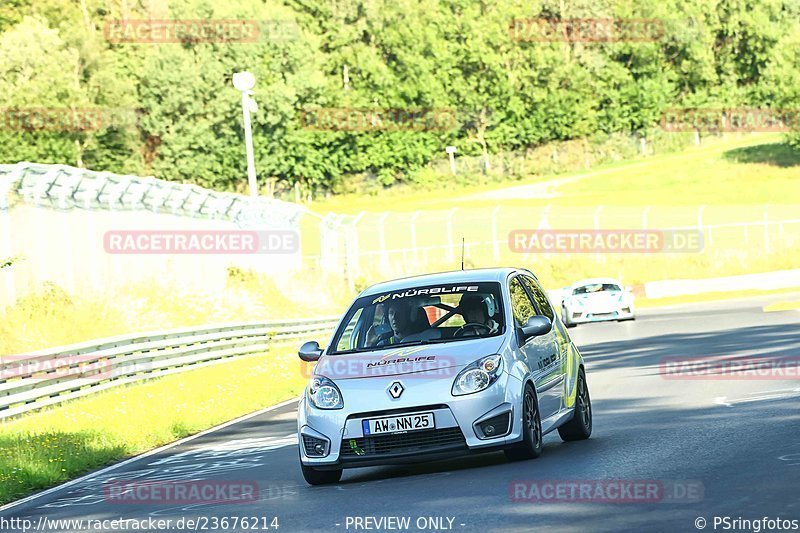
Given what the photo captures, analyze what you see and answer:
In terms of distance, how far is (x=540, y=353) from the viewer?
12.0 m

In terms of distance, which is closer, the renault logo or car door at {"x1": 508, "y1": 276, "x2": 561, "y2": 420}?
the renault logo

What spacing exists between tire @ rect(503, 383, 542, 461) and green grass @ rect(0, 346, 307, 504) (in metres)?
4.57

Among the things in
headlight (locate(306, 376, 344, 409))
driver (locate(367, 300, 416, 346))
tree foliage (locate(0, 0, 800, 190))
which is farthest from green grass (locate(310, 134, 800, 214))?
headlight (locate(306, 376, 344, 409))

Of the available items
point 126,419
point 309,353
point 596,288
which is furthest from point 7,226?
point 309,353

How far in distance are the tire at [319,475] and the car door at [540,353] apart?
1.68 metres

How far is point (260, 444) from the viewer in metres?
15.4

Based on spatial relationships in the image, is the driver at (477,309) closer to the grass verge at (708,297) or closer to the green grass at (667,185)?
the grass verge at (708,297)

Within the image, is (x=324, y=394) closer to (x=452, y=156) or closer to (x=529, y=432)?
(x=529, y=432)

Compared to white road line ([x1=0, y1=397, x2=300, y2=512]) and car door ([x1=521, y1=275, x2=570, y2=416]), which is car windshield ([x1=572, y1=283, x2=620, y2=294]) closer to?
white road line ([x1=0, y1=397, x2=300, y2=512])

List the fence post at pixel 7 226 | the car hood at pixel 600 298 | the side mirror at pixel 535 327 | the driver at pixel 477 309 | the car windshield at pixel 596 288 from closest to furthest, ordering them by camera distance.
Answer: the side mirror at pixel 535 327, the driver at pixel 477 309, the fence post at pixel 7 226, the car hood at pixel 600 298, the car windshield at pixel 596 288

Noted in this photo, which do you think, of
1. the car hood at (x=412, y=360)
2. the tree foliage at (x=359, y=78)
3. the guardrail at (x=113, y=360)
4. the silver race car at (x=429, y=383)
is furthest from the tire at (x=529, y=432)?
the tree foliage at (x=359, y=78)

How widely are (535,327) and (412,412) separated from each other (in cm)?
139

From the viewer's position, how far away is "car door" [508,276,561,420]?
11.7 metres

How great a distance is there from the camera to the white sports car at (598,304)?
121 feet
